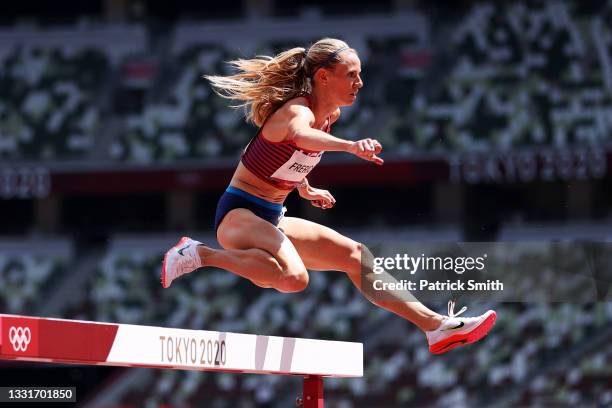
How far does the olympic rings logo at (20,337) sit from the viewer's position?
425 cm

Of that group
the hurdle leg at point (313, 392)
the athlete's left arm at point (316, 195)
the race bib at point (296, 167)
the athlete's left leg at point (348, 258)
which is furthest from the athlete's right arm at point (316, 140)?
the hurdle leg at point (313, 392)

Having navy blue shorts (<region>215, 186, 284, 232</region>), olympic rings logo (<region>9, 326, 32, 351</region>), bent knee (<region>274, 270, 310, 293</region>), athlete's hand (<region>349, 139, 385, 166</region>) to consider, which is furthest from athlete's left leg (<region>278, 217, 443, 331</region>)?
olympic rings logo (<region>9, 326, 32, 351</region>)

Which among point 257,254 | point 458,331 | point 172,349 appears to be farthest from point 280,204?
point 172,349

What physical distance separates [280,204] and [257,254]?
0.50 metres

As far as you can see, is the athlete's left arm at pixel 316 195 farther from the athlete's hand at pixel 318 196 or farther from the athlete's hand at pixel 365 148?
the athlete's hand at pixel 365 148

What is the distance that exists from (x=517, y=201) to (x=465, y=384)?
11.7 feet

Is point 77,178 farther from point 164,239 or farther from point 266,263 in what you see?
point 266,263

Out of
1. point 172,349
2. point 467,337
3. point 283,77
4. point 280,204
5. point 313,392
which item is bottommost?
point 313,392

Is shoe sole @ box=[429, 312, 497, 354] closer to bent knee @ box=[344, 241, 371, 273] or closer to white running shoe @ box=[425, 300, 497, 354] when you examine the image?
white running shoe @ box=[425, 300, 497, 354]

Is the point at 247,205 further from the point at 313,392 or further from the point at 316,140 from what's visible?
the point at 313,392

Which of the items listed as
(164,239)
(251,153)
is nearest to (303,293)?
(164,239)

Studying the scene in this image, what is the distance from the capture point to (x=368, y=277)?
6461 mm

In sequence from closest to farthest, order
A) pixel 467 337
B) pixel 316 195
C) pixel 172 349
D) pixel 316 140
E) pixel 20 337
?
pixel 20 337
pixel 172 349
pixel 316 140
pixel 467 337
pixel 316 195

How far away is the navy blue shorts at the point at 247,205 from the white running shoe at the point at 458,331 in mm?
1080
